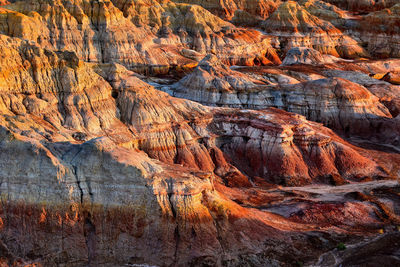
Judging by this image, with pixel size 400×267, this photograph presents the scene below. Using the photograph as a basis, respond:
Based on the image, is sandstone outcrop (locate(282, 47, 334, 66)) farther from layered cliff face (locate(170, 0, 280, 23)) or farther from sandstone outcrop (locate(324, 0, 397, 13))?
sandstone outcrop (locate(324, 0, 397, 13))

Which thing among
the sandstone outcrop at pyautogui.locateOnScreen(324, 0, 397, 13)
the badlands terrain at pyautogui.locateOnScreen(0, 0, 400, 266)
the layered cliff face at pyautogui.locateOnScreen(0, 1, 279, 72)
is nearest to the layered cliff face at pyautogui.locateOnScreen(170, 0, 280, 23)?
the layered cliff face at pyautogui.locateOnScreen(0, 1, 279, 72)

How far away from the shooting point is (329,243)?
37125mm

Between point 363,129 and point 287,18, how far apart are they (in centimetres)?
4792

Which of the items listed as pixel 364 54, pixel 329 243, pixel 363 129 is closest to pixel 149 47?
pixel 363 129

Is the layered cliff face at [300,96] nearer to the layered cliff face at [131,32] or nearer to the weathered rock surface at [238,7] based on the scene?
the layered cliff face at [131,32]

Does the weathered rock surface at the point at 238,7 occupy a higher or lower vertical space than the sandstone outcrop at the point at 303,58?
higher

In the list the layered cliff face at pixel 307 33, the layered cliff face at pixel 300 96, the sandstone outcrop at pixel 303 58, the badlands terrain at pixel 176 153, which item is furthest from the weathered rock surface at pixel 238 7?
the layered cliff face at pixel 300 96

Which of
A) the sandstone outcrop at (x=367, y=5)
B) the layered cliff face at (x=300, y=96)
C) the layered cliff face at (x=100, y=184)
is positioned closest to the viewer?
the layered cliff face at (x=100, y=184)

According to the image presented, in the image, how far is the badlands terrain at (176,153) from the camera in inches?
1323

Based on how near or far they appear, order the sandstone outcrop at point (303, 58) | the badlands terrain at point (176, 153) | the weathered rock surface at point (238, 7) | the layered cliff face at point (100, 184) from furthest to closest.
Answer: the weathered rock surface at point (238, 7) → the sandstone outcrop at point (303, 58) → the badlands terrain at point (176, 153) → the layered cliff face at point (100, 184)

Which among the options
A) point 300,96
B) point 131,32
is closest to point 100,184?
point 300,96

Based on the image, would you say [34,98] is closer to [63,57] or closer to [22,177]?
[63,57]

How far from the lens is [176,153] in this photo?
4909 cm

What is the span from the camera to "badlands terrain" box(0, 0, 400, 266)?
3359 centimetres
